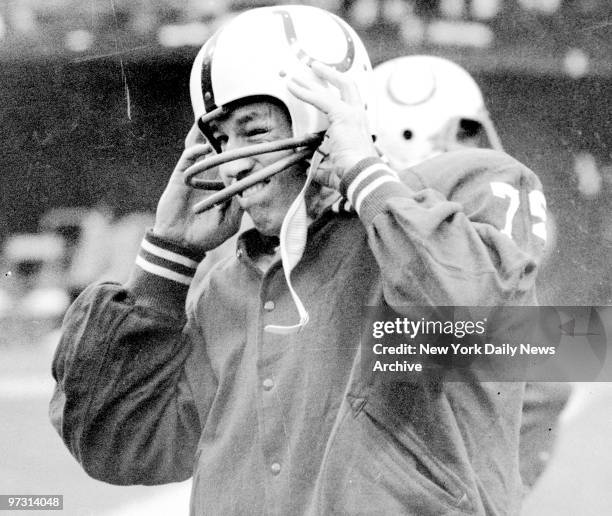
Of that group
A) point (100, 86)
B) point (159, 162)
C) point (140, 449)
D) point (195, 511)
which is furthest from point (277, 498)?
point (100, 86)

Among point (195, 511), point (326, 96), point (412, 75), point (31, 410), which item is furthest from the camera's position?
point (31, 410)

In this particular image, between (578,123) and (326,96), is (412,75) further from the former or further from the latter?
(326,96)

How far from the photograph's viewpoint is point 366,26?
75.7 inches

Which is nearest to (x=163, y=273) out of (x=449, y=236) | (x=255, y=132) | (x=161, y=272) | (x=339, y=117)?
(x=161, y=272)

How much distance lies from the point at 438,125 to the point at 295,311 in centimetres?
51

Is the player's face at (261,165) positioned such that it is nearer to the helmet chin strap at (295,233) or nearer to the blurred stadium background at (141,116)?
the helmet chin strap at (295,233)

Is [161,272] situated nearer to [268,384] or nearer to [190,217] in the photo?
[190,217]

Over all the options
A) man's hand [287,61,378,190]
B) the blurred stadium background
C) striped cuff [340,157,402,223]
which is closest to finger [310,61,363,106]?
man's hand [287,61,378,190]

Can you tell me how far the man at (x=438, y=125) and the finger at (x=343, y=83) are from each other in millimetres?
351

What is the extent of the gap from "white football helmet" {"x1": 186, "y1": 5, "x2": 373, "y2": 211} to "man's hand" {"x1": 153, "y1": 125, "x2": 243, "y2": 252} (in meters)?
0.10

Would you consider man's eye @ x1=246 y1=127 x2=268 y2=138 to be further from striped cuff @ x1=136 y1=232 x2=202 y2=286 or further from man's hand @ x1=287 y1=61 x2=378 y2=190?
striped cuff @ x1=136 y1=232 x2=202 y2=286

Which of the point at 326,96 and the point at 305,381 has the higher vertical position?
the point at 326,96

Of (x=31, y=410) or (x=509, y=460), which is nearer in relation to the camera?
(x=509, y=460)

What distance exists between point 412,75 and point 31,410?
1.02 metres
